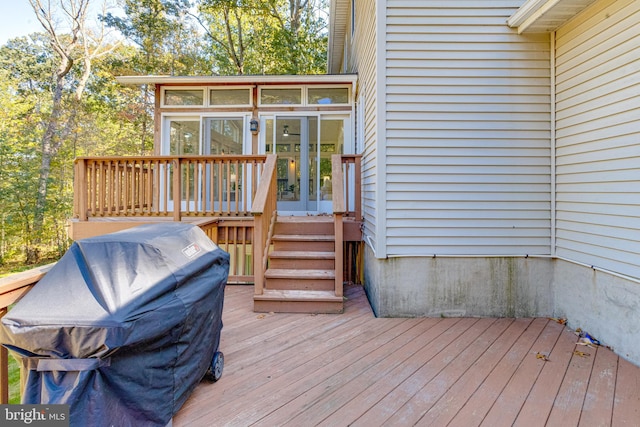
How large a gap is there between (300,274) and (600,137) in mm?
3345

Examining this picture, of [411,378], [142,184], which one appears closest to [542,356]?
[411,378]

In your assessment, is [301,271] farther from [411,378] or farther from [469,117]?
[469,117]

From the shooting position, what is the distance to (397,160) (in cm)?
357

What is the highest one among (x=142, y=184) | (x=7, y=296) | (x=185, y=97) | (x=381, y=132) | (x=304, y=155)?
(x=185, y=97)

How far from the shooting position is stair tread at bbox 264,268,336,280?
389cm

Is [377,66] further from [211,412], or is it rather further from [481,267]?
[211,412]

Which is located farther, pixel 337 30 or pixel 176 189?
pixel 337 30

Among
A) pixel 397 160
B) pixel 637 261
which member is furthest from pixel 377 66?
pixel 637 261

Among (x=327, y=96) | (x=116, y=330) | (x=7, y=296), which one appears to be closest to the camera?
(x=116, y=330)

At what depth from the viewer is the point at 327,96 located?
273 inches

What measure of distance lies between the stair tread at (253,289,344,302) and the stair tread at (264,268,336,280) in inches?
7.2

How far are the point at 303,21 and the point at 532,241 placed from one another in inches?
611

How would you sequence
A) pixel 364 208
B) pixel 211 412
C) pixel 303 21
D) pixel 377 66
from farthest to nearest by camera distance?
pixel 303 21
pixel 364 208
pixel 377 66
pixel 211 412

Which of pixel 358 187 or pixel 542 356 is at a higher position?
pixel 358 187
